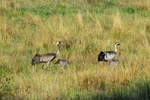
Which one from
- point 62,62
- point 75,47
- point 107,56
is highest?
point 75,47

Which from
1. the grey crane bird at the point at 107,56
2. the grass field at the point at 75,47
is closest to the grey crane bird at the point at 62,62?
the grass field at the point at 75,47

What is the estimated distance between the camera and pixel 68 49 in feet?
42.6

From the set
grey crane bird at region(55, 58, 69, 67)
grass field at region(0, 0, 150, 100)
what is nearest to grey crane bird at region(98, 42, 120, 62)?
grass field at region(0, 0, 150, 100)

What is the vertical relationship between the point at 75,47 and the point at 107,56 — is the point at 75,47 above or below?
above

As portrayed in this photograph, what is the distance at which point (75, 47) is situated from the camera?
13102mm

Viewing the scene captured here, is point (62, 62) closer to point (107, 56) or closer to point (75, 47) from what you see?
point (107, 56)

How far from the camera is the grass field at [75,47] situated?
29.4 ft

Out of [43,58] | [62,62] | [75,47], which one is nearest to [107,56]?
[62,62]

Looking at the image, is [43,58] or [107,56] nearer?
[43,58]

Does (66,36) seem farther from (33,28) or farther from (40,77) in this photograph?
(40,77)

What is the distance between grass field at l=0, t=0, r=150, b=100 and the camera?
897cm

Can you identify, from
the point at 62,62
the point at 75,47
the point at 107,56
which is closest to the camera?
the point at 62,62

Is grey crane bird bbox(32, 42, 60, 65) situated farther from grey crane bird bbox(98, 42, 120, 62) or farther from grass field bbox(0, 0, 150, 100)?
grey crane bird bbox(98, 42, 120, 62)

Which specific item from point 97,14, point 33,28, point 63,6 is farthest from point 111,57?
point 63,6
